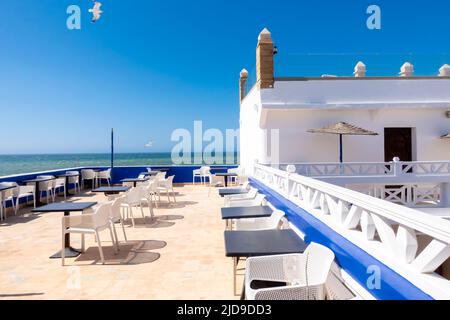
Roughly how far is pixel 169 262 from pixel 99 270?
976 mm

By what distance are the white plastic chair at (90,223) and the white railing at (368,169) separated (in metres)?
6.06

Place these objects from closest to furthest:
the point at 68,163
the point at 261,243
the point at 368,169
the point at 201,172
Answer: the point at 261,243 → the point at 368,169 → the point at 201,172 → the point at 68,163

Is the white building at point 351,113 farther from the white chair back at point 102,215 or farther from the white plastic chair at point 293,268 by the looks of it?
the white plastic chair at point 293,268

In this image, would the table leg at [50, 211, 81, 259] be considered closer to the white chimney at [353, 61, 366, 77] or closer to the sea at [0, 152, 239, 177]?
the white chimney at [353, 61, 366, 77]

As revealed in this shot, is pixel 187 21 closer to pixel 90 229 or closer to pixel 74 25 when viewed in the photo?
pixel 74 25


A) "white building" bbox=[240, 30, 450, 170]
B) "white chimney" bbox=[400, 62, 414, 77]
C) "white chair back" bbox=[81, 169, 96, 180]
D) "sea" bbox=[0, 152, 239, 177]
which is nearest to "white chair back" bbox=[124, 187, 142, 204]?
"white building" bbox=[240, 30, 450, 170]

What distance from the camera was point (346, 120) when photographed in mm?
11328

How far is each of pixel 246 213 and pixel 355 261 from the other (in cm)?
232

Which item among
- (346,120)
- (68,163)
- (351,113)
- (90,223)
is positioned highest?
(351,113)

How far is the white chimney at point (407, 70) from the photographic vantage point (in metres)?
11.3

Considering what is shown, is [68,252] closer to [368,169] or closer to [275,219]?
[275,219]

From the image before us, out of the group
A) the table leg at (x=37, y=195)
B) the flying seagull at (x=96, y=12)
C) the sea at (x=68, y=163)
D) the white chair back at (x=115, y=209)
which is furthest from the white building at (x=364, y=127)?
the sea at (x=68, y=163)

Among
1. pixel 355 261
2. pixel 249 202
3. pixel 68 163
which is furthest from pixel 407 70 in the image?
pixel 68 163

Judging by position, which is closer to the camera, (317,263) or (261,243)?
(317,263)
